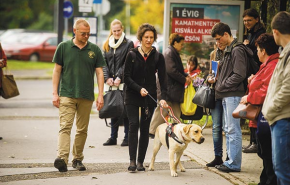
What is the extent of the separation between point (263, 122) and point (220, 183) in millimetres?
1325

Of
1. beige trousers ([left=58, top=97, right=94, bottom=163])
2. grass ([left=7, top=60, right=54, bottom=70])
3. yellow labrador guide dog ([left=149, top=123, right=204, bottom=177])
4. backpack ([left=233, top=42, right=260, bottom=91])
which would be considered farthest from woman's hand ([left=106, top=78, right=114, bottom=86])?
grass ([left=7, top=60, right=54, bottom=70])

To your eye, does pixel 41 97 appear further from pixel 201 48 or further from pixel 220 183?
pixel 220 183

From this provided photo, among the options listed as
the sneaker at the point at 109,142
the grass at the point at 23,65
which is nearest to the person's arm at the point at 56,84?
the sneaker at the point at 109,142

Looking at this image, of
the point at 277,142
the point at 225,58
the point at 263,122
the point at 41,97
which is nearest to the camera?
the point at 277,142

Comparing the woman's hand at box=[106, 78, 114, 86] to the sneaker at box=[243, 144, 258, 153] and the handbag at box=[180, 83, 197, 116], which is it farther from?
the sneaker at box=[243, 144, 258, 153]

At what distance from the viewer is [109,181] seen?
6520 millimetres

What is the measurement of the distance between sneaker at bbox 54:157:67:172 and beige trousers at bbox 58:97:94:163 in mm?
87

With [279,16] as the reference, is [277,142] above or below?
below

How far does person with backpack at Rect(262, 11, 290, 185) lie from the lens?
471 cm

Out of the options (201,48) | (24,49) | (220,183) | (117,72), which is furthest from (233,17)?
(24,49)

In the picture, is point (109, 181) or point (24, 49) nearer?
point (109, 181)

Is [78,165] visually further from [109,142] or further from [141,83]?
[109,142]

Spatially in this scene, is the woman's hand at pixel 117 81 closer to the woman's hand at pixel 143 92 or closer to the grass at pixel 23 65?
the woman's hand at pixel 143 92

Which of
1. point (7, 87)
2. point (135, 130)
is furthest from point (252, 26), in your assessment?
point (7, 87)
